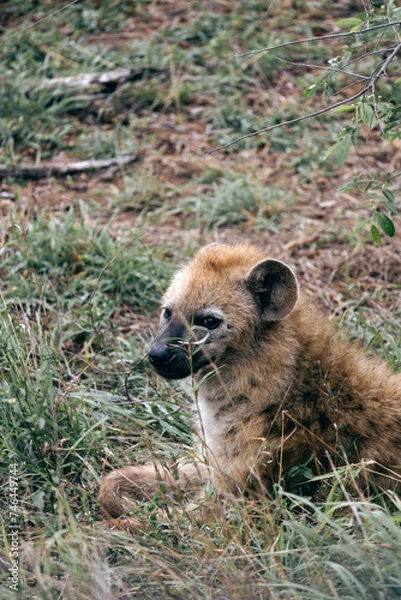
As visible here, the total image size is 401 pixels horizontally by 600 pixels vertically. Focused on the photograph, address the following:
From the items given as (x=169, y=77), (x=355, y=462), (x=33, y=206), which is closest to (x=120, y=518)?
(x=355, y=462)

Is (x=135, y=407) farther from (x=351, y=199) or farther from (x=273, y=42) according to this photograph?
(x=273, y=42)

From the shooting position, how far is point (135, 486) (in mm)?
3697

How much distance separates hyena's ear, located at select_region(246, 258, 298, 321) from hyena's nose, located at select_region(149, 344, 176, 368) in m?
0.48

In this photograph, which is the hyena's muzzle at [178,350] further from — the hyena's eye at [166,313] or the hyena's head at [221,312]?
the hyena's eye at [166,313]

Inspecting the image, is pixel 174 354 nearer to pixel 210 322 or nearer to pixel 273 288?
pixel 210 322

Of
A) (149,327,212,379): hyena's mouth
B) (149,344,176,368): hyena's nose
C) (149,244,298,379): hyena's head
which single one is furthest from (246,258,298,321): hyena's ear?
(149,344,176,368): hyena's nose

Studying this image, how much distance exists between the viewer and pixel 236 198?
21.2ft

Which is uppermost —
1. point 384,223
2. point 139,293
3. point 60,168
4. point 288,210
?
point 384,223

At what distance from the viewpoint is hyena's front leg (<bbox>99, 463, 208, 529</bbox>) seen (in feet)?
11.1

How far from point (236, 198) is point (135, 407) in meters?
2.75

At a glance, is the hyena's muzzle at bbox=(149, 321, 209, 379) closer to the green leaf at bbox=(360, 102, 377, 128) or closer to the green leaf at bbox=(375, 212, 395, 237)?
the green leaf at bbox=(375, 212, 395, 237)

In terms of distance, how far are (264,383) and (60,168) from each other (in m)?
4.08

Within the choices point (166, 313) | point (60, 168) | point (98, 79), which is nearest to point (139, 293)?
point (166, 313)

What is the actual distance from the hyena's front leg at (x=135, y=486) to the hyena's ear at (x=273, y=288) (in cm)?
80
